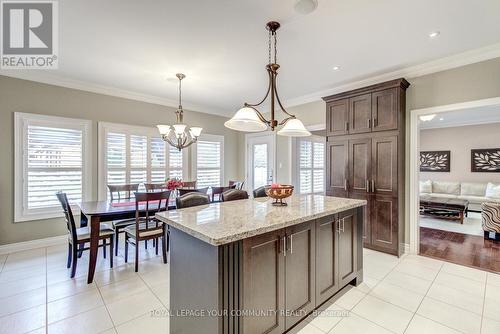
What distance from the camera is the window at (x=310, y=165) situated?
5594mm

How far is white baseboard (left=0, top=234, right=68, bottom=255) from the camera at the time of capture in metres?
3.50

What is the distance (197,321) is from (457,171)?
28.5 feet

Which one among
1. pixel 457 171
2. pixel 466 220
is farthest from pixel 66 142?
pixel 457 171

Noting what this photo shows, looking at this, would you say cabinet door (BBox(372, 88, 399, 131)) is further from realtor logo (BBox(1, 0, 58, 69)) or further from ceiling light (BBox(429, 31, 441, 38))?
realtor logo (BBox(1, 0, 58, 69))

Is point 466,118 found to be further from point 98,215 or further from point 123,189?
point 98,215

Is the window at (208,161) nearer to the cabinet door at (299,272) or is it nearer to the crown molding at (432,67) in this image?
the crown molding at (432,67)

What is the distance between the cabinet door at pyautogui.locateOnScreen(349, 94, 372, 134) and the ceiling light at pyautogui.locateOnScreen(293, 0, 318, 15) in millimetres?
2059

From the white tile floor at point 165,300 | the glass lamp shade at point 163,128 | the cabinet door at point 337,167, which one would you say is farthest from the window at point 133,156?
the cabinet door at point 337,167

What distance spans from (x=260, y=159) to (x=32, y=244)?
470 cm

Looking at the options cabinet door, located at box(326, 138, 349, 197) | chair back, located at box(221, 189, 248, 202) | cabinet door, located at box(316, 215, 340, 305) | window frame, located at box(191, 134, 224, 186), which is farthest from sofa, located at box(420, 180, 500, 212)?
chair back, located at box(221, 189, 248, 202)

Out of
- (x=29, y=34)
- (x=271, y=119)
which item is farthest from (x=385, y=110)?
(x=29, y=34)

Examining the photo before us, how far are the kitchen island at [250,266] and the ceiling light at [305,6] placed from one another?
1870 mm

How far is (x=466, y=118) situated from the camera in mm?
6457

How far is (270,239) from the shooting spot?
5.42 ft
